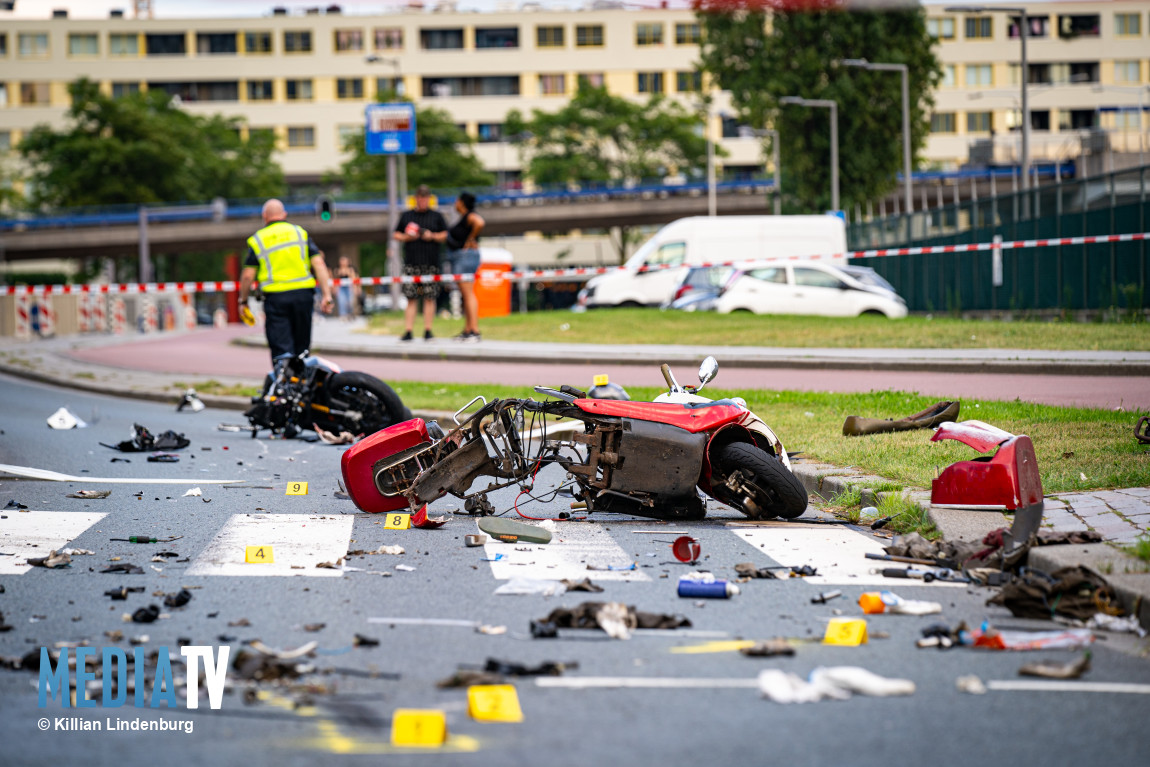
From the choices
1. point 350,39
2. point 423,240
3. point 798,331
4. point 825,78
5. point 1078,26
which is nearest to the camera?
point 423,240

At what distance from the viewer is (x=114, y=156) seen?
72.9 meters

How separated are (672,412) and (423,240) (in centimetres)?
1486

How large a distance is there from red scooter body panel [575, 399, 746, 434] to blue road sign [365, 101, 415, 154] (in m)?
33.6

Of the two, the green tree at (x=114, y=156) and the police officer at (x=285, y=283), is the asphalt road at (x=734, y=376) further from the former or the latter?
the green tree at (x=114, y=156)

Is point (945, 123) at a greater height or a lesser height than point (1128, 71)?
lesser

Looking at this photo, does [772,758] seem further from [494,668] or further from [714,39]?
[714,39]

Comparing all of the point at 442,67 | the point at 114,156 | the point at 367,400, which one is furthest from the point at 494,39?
the point at 367,400

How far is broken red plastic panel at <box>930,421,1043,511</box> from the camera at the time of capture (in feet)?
21.5

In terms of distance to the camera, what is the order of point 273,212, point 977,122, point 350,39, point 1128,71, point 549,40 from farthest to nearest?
1. point 977,122
2. point 549,40
3. point 350,39
4. point 1128,71
5. point 273,212

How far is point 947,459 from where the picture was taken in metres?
9.04

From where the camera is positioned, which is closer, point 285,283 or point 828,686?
point 828,686

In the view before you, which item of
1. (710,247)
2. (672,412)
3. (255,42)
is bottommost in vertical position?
(672,412)

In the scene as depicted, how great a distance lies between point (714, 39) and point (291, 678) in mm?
52623

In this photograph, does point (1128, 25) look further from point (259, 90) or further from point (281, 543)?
point (281, 543)
